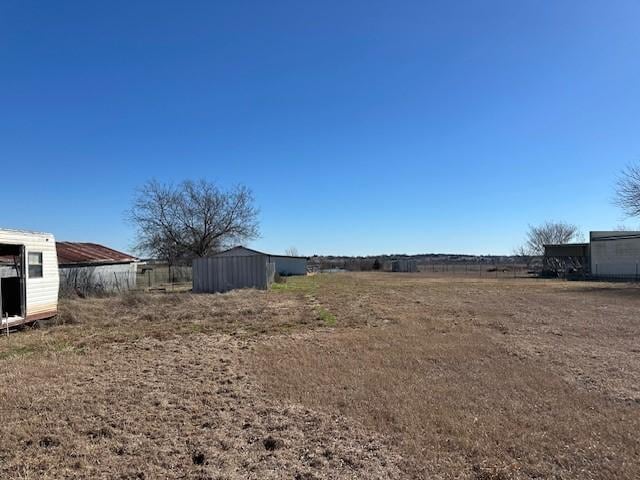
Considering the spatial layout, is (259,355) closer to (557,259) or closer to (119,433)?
(119,433)

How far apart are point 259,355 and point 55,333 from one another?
638cm

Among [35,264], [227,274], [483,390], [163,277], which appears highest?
[35,264]

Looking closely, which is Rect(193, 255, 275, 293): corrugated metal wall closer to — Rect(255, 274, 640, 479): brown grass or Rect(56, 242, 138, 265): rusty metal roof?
Rect(56, 242, 138, 265): rusty metal roof

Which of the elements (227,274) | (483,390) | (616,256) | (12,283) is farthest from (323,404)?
(616,256)

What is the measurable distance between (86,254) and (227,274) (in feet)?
26.4

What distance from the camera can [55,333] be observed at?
11953 mm

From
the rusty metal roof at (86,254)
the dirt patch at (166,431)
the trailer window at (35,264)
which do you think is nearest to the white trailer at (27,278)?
the trailer window at (35,264)

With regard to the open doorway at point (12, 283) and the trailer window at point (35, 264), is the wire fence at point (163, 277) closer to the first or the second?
the open doorway at point (12, 283)

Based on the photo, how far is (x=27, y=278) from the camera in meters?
12.8

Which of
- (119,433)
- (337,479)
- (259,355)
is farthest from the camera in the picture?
(259,355)

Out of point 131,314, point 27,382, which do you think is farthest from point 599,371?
point 131,314

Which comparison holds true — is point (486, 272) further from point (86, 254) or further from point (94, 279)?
point (94, 279)

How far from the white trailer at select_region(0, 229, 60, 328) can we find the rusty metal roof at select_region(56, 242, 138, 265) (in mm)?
10807

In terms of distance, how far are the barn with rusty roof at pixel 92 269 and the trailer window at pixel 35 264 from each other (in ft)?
30.6
